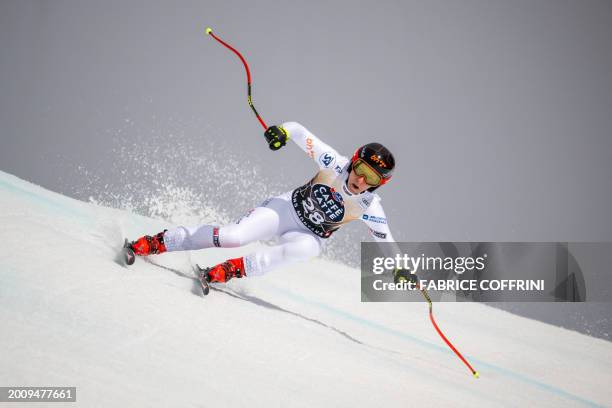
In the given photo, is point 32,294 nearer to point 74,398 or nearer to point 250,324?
point 74,398

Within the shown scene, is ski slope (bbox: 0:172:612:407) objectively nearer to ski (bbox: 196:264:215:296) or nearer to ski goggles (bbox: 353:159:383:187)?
ski (bbox: 196:264:215:296)

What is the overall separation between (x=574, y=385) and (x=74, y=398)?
5.09 m

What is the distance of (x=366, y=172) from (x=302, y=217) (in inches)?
29.2

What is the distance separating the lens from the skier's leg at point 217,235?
4105 mm

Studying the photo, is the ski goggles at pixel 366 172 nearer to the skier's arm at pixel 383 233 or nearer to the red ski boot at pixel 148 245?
the skier's arm at pixel 383 233

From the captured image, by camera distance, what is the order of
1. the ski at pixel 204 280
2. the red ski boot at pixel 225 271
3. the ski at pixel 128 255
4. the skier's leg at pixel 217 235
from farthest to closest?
the skier's leg at pixel 217 235 < the red ski boot at pixel 225 271 < the ski at pixel 128 255 < the ski at pixel 204 280

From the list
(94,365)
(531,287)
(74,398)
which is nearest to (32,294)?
(94,365)

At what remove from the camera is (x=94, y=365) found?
2037mm

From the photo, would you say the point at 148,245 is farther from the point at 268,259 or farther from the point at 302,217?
the point at 302,217

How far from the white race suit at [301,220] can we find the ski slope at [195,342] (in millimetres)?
362

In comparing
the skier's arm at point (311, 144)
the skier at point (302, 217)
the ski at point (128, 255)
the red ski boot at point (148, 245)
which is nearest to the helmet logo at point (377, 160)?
the skier at point (302, 217)

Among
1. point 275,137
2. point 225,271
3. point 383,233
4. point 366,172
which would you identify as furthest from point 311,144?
point 225,271

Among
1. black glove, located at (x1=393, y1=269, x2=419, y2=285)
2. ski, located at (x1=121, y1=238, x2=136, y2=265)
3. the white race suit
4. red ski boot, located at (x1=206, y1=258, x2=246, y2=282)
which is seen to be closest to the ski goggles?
the white race suit

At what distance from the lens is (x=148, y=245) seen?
13.4 feet
